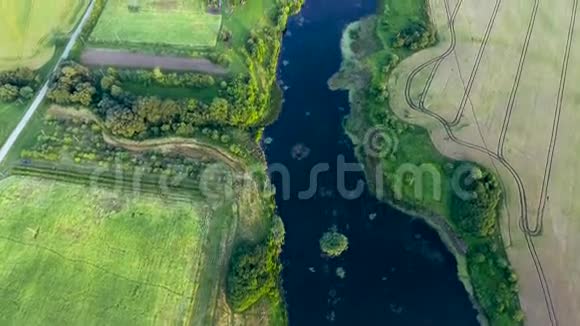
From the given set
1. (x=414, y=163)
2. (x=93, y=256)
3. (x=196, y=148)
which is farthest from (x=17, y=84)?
(x=414, y=163)

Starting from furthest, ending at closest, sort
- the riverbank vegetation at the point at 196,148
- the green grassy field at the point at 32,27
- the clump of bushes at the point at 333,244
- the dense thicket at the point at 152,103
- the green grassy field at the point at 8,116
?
the green grassy field at the point at 32,27
the green grassy field at the point at 8,116
the dense thicket at the point at 152,103
the clump of bushes at the point at 333,244
the riverbank vegetation at the point at 196,148

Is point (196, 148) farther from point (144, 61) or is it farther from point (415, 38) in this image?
point (415, 38)

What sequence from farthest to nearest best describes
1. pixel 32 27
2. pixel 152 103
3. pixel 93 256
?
pixel 32 27 → pixel 152 103 → pixel 93 256

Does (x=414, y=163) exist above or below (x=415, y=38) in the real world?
below

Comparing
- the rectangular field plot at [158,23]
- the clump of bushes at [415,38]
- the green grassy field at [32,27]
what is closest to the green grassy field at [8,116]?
the green grassy field at [32,27]

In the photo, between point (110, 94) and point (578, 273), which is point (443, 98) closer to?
point (578, 273)

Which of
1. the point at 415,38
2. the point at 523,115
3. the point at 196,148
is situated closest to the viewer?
the point at 196,148

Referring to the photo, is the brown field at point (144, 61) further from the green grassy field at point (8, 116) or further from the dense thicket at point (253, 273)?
the dense thicket at point (253, 273)

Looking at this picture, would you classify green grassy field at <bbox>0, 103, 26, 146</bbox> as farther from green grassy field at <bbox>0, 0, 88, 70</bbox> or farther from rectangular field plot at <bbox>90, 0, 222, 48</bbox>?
rectangular field plot at <bbox>90, 0, 222, 48</bbox>
